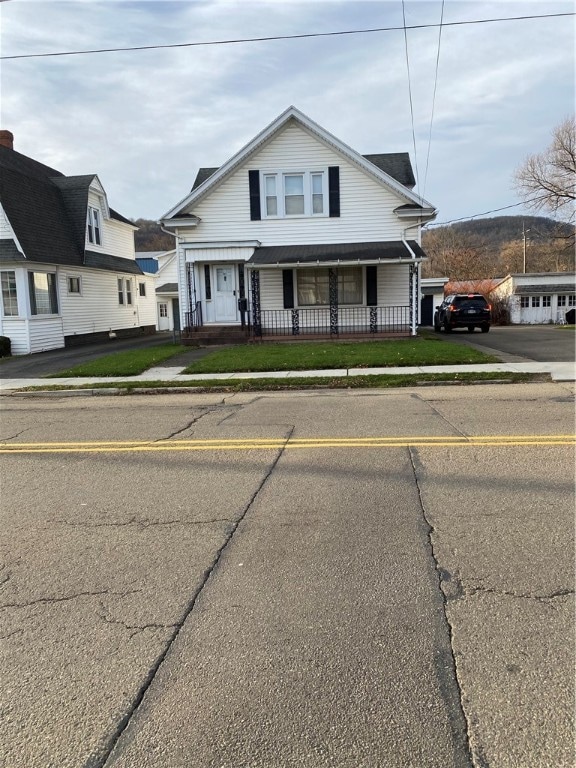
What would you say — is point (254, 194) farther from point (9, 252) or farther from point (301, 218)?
point (9, 252)

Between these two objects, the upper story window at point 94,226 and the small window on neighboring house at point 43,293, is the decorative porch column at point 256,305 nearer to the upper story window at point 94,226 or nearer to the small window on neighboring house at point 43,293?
the small window on neighboring house at point 43,293

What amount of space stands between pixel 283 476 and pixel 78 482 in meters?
2.10

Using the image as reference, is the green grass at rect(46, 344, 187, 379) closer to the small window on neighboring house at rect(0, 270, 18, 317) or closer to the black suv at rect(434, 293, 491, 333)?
the small window on neighboring house at rect(0, 270, 18, 317)

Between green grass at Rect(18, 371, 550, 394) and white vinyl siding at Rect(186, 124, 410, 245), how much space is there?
1064cm

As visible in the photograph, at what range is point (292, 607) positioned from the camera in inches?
127

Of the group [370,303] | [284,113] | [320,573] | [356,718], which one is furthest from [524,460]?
[284,113]

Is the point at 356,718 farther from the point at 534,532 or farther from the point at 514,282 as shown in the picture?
the point at 514,282

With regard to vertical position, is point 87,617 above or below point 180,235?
below

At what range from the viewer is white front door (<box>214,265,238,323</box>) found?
22.0 meters

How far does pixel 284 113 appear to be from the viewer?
20.4 meters

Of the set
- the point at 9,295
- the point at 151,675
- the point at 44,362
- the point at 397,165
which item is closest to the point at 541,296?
the point at 397,165

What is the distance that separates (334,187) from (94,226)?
1271 cm

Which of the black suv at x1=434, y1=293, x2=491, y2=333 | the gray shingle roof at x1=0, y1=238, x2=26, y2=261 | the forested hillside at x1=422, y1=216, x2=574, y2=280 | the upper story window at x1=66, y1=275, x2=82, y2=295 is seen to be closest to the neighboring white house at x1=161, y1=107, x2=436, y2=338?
the black suv at x1=434, y1=293, x2=491, y2=333

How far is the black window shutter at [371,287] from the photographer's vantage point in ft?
68.9
